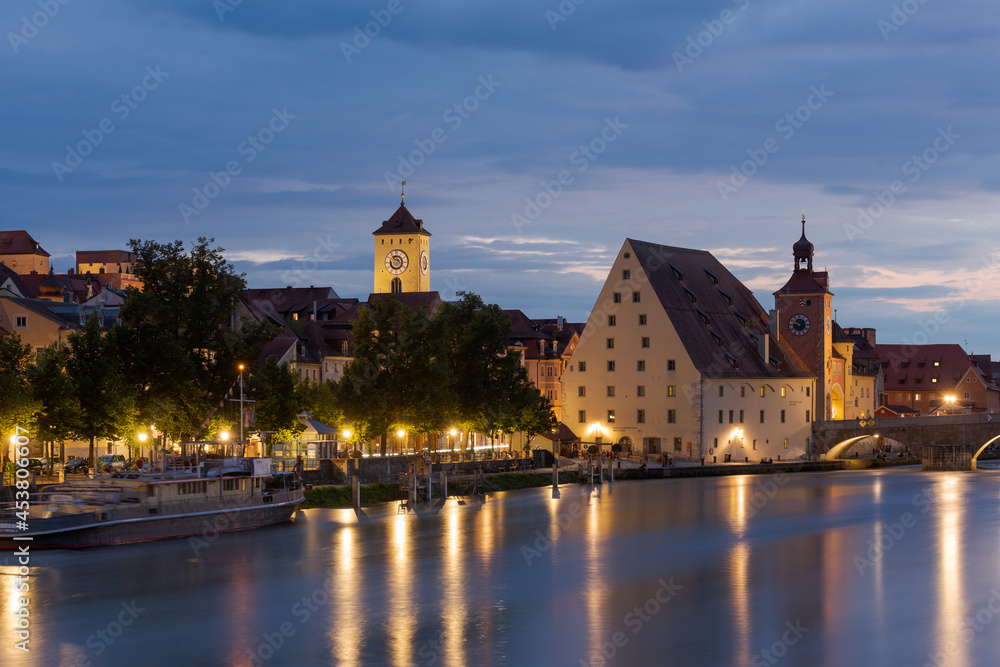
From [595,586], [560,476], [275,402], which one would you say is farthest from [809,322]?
[595,586]

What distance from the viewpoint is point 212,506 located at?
6050 cm

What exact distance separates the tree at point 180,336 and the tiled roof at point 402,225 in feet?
359

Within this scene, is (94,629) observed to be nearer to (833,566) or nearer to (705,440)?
(833,566)

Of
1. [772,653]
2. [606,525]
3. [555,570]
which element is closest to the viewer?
[772,653]

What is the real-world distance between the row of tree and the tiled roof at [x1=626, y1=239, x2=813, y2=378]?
26666 millimetres

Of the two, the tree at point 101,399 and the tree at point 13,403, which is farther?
the tree at point 101,399

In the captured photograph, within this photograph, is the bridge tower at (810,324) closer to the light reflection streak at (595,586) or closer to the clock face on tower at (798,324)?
the clock face on tower at (798,324)

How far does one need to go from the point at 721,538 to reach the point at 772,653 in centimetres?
2558

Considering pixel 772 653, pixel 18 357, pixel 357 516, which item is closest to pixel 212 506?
pixel 357 516

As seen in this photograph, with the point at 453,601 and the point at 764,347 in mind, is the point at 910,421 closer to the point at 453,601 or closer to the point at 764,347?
the point at 764,347

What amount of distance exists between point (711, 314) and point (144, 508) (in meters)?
70.7

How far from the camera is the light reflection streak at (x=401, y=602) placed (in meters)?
36.1

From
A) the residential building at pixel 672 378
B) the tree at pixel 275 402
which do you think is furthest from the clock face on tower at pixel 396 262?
the tree at pixel 275 402

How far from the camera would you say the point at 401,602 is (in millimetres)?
43344
